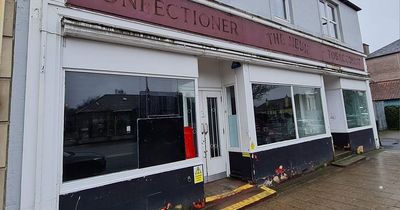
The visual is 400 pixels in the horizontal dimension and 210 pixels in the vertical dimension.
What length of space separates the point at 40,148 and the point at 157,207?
6.85 feet

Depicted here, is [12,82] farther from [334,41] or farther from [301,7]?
[334,41]

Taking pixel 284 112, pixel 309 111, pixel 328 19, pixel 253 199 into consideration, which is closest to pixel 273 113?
pixel 284 112

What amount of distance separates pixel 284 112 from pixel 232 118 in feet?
5.95

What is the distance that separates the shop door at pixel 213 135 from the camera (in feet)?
19.1

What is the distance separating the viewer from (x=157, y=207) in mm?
4000

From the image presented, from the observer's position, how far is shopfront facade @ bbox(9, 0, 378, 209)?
128 inches

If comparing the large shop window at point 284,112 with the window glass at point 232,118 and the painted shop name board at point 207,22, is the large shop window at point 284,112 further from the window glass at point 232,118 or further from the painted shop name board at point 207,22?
the painted shop name board at point 207,22

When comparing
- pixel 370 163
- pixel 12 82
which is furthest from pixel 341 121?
pixel 12 82

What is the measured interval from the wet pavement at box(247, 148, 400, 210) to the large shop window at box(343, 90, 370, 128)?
240 centimetres

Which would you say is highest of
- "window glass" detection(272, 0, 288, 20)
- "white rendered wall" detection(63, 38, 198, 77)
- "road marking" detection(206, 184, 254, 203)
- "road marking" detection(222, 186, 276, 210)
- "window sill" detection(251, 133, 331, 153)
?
"window glass" detection(272, 0, 288, 20)

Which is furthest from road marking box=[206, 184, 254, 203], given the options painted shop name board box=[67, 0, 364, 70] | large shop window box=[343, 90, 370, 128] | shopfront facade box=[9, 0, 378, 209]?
large shop window box=[343, 90, 370, 128]

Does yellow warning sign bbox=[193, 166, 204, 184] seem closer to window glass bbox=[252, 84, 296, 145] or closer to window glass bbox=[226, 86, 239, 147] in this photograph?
window glass bbox=[226, 86, 239, 147]

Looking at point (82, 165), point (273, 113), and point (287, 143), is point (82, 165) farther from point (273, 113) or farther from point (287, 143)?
point (287, 143)

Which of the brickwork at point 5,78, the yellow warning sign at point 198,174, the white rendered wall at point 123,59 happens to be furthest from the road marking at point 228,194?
the brickwork at point 5,78
